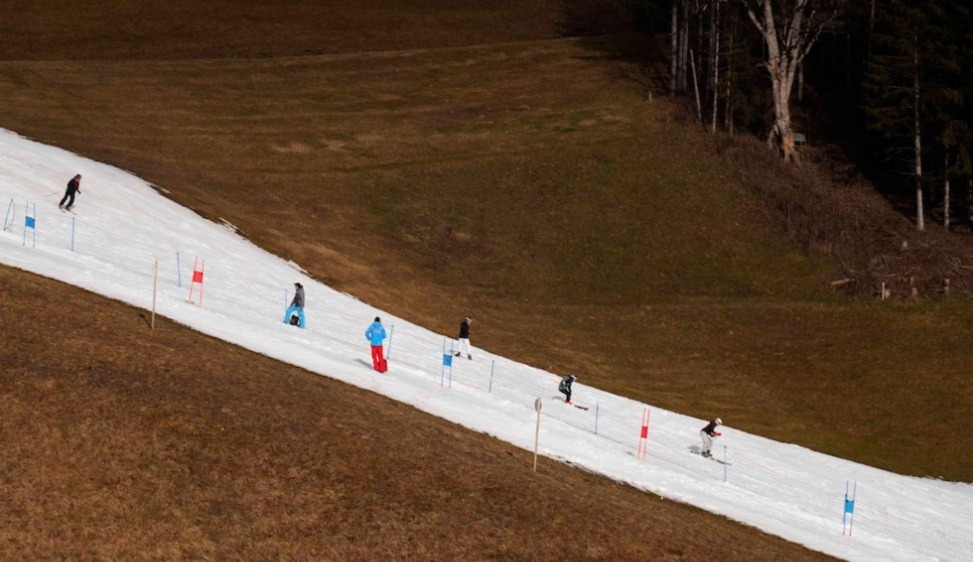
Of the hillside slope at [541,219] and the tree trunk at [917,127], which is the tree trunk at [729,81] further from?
the tree trunk at [917,127]

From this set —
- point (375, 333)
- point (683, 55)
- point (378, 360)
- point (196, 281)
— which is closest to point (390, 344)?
point (378, 360)

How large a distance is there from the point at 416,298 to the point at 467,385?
54.4 ft

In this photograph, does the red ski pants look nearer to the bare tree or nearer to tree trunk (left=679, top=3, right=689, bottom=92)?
the bare tree

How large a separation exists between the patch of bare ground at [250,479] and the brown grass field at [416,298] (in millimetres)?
84

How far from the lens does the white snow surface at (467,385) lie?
36.2 metres

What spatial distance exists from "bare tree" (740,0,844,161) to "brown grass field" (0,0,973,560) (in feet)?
19.2

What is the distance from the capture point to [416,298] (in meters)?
57.8

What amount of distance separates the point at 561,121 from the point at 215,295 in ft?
156

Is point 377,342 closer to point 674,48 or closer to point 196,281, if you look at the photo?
point 196,281

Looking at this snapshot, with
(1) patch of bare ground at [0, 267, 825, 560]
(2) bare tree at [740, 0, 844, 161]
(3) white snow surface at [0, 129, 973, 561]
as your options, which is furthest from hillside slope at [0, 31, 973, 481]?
(1) patch of bare ground at [0, 267, 825, 560]

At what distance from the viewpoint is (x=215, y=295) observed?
44.4 meters

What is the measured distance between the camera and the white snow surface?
36.2 m

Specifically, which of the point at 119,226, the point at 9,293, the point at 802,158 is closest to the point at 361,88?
the point at 802,158

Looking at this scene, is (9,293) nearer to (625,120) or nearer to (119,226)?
(119,226)
